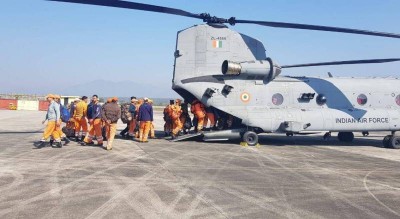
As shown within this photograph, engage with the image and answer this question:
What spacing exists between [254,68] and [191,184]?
26.9ft

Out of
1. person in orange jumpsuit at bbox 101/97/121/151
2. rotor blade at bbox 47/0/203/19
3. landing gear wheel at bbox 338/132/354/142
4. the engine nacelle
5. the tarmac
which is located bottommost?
the tarmac

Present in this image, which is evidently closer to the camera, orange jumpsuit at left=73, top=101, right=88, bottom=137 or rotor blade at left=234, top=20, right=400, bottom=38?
rotor blade at left=234, top=20, right=400, bottom=38

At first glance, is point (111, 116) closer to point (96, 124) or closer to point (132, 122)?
point (96, 124)

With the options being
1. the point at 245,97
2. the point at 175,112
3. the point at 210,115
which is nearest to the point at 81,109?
the point at 175,112

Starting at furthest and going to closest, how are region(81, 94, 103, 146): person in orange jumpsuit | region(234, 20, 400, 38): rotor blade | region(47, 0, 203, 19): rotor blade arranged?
region(81, 94, 103, 146): person in orange jumpsuit, region(234, 20, 400, 38): rotor blade, region(47, 0, 203, 19): rotor blade

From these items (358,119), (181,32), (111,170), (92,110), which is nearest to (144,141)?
(92,110)

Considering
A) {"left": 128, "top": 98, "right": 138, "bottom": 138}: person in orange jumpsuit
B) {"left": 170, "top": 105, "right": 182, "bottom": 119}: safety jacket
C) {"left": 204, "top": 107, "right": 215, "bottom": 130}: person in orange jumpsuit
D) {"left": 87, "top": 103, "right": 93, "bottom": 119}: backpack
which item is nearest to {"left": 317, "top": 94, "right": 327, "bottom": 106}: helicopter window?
{"left": 204, "top": 107, "right": 215, "bottom": 130}: person in orange jumpsuit

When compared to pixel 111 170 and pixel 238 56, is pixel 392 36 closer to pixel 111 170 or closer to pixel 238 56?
pixel 238 56

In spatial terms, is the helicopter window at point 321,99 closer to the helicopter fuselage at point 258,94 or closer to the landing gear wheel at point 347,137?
the helicopter fuselage at point 258,94

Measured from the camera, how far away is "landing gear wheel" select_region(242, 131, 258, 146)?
1377cm

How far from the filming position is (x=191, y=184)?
22.8ft

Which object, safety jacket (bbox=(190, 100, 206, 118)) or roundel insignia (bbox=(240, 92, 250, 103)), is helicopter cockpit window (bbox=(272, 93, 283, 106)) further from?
safety jacket (bbox=(190, 100, 206, 118))

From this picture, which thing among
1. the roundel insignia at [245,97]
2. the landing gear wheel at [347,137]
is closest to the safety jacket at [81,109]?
the roundel insignia at [245,97]

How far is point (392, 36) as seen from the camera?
1141 cm
